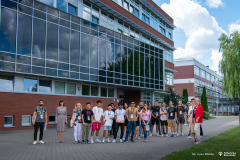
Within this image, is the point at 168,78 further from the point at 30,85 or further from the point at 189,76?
the point at 30,85

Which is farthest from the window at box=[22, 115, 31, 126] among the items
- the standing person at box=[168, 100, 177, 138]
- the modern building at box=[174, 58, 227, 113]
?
the modern building at box=[174, 58, 227, 113]

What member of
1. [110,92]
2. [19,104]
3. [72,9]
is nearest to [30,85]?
[19,104]

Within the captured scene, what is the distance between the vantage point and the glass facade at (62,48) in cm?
Result: 1830

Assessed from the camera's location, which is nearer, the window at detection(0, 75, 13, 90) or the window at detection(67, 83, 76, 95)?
the window at detection(0, 75, 13, 90)

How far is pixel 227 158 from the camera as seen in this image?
→ 8031mm

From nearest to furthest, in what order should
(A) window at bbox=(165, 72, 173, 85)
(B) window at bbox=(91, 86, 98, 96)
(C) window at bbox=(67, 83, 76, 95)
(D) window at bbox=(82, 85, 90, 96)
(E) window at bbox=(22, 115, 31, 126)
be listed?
1. (E) window at bbox=(22, 115, 31, 126)
2. (C) window at bbox=(67, 83, 76, 95)
3. (D) window at bbox=(82, 85, 90, 96)
4. (B) window at bbox=(91, 86, 98, 96)
5. (A) window at bbox=(165, 72, 173, 85)

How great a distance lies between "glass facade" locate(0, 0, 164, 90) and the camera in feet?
60.0

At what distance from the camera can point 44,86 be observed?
21344 millimetres

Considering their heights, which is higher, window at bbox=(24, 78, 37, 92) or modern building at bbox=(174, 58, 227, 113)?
modern building at bbox=(174, 58, 227, 113)

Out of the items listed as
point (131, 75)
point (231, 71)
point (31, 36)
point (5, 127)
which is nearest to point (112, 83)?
point (131, 75)

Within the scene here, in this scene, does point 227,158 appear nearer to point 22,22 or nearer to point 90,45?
point 22,22

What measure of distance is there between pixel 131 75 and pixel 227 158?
23.2m

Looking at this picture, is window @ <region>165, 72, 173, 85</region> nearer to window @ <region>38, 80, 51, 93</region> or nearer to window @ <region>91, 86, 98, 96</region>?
window @ <region>91, 86, 98, 96</region>

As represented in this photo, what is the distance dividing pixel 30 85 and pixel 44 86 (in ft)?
4.58
